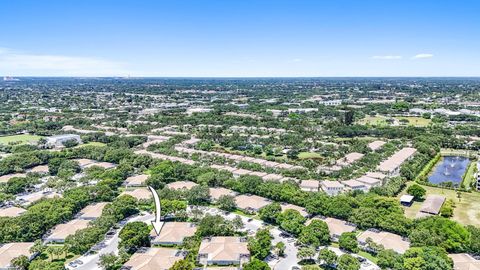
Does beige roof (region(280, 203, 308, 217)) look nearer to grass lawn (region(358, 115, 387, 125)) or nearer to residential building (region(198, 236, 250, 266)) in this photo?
residential building (region(198, 236, 250, 266))

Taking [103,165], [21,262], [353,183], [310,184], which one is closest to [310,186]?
[310,184]

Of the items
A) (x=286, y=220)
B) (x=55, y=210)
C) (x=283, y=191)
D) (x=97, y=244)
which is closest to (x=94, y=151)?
(x=55, y=210)

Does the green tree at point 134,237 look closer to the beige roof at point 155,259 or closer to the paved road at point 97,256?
the paved road at point 97,256

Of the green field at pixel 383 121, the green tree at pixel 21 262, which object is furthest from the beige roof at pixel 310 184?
the green field at pixel 383 121

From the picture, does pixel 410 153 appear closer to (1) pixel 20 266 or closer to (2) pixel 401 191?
(2) pixel 401 191

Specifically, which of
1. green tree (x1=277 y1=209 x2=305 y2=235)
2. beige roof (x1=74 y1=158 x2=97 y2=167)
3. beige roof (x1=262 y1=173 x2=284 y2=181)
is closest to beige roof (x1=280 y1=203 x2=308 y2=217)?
green tree (x1=277 y1=209 x2=305 y2=235)

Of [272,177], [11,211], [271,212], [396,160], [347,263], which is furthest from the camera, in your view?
[396,160]

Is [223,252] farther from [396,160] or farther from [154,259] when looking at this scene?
[396,160]
